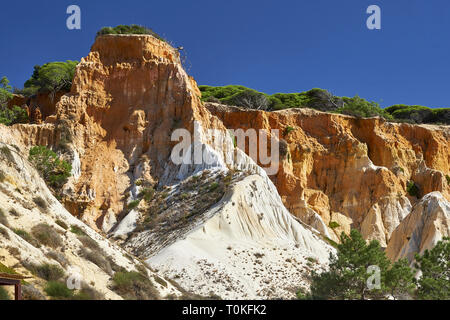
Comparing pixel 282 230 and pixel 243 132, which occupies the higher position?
pixel 243 132

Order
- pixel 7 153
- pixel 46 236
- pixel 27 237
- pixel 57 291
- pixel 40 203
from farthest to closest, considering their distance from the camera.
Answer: pixel 7 153, pixel 40 203, pixel 46 236, pixel 27 237, pixel 57 291

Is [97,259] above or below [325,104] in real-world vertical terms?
below

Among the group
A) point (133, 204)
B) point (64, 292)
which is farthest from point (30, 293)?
point (133, 204)

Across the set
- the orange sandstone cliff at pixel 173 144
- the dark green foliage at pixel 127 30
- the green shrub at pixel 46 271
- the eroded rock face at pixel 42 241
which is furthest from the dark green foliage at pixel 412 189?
the green shrub at pixel 46 271

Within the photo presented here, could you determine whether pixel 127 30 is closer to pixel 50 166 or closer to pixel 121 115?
pixel 121 115

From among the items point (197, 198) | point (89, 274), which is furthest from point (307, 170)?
point (89, 274)

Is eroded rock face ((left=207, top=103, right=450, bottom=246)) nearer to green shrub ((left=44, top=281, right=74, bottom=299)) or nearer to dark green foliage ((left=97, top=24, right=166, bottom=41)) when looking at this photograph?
dark green foliage ((left=97, top=24, right=166, bottom=41))

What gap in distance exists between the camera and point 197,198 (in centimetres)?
3922

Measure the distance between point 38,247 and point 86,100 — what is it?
92.1 ft

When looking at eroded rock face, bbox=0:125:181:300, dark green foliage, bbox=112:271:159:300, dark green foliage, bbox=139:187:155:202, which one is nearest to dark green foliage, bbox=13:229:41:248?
eroded rock face, bbox=0:125:181:300

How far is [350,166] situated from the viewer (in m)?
60.4

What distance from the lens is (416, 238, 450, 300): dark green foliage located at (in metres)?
23.5

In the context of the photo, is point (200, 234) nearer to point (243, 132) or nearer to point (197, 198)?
point (197, 198)

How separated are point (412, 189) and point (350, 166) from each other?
7.06 meters
